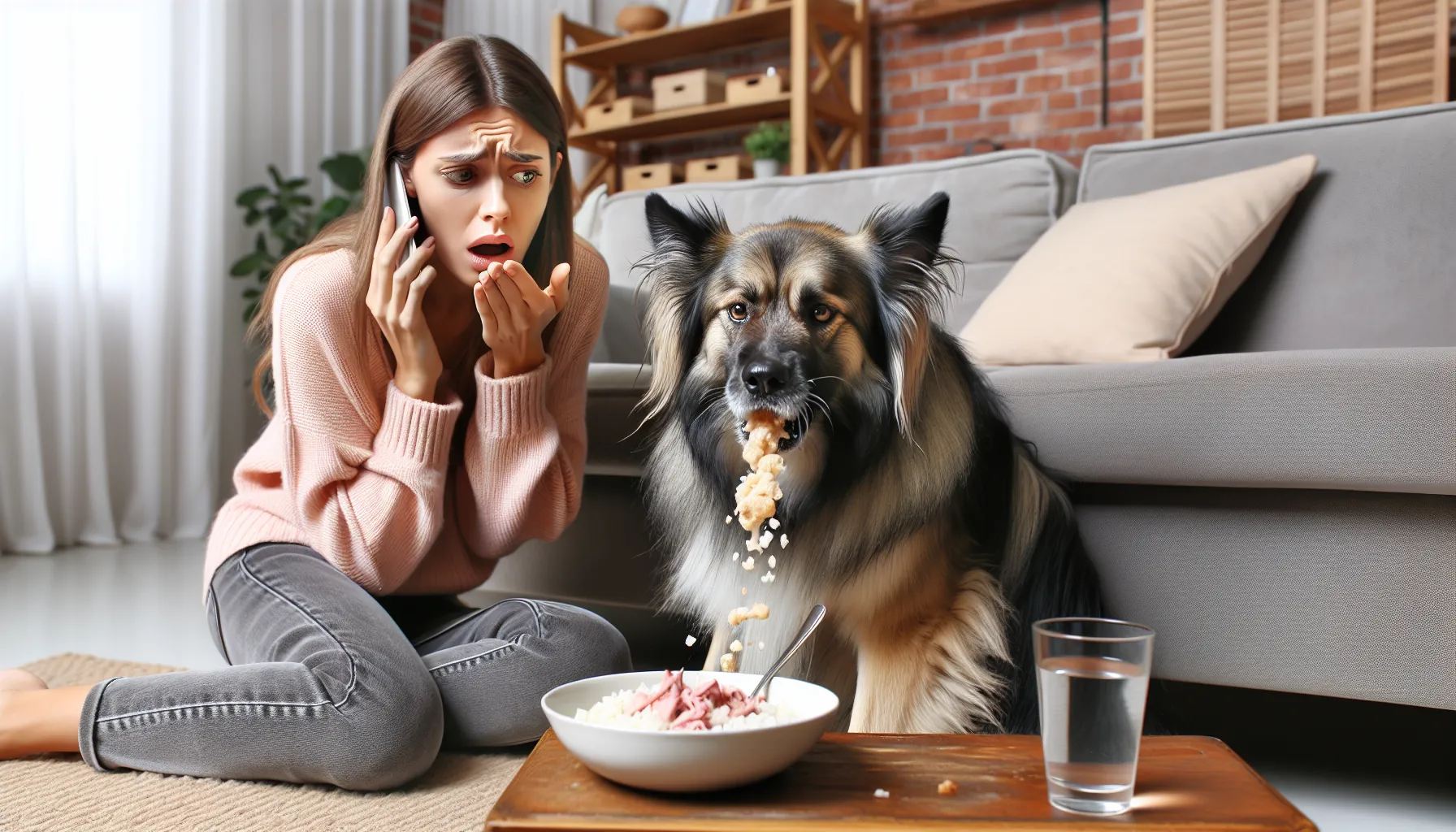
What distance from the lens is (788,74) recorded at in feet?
16.9

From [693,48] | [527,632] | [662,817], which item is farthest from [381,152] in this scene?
[693,48]

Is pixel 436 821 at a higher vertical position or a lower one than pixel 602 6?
lower

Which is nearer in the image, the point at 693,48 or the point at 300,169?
the point at 300,169

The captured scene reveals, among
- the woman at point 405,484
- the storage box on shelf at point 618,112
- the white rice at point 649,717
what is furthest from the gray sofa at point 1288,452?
the storage box on shelf at point 618,112

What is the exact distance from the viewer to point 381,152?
1.52 meters

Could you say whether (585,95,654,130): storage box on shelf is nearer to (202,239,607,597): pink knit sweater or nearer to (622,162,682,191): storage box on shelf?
(622,162,682,191): storage box on shelf

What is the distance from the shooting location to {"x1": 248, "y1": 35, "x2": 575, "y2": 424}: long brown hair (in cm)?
148

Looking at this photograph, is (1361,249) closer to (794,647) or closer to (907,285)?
(907,285)

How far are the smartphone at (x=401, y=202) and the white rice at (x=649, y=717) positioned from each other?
0.75m

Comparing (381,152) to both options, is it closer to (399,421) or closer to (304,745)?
(399,421)

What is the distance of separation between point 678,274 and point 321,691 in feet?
2.37

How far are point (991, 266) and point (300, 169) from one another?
3.46m

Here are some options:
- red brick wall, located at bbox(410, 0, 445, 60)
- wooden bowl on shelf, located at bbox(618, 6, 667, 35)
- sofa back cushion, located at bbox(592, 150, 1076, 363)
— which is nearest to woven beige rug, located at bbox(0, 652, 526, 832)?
sofa back cushion, located at bbox(592, 150, 1076, 363)

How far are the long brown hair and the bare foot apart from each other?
57cm
